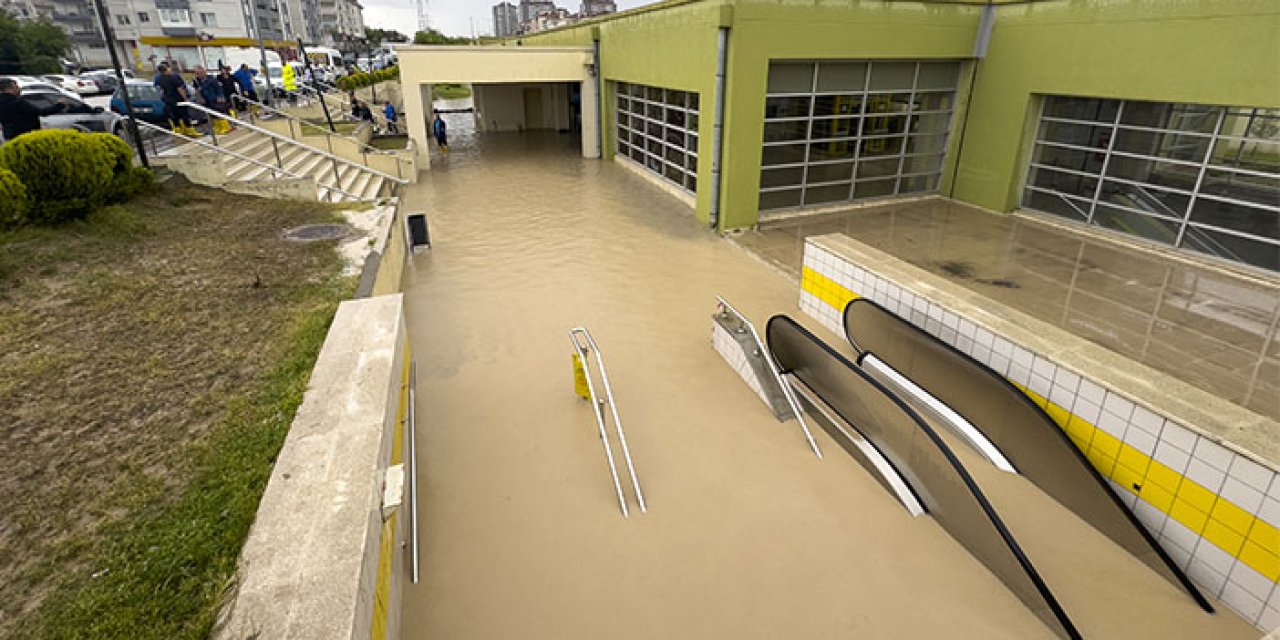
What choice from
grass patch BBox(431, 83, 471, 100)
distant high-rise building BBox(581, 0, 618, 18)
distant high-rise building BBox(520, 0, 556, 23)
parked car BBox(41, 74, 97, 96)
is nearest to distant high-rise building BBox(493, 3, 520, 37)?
distant high-rise building BBox(520, 0, 556, 23)

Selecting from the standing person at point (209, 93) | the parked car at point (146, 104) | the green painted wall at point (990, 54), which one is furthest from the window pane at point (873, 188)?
the parked car at point (146, 104)

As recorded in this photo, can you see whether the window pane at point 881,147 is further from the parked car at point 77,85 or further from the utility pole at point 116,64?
the parked car at point 77,85

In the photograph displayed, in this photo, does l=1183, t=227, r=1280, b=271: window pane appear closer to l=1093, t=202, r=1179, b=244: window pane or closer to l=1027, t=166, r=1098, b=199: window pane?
l=1093, t=202, r=1179, b=244: window pane

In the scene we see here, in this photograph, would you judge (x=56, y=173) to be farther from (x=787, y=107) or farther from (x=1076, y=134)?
(x=1076, y=134)

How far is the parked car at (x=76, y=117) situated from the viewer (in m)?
12.7

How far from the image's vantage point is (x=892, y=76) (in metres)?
13.2

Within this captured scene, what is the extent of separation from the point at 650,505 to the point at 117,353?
4.86 m

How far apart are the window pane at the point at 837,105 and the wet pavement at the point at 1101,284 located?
2.10 m

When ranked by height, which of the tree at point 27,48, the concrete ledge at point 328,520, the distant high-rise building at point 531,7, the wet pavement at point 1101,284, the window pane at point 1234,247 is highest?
the distant high-rise building at point 531,7

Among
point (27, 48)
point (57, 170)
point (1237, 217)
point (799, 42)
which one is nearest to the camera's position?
point (57, 170)

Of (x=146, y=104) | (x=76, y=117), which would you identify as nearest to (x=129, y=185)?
(x=76, y=117)

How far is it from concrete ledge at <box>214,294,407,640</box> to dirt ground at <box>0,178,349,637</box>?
35.1 inches

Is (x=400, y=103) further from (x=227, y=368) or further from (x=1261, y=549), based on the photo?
(x=1261, y=549)

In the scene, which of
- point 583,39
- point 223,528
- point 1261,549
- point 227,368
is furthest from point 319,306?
point 583,39
